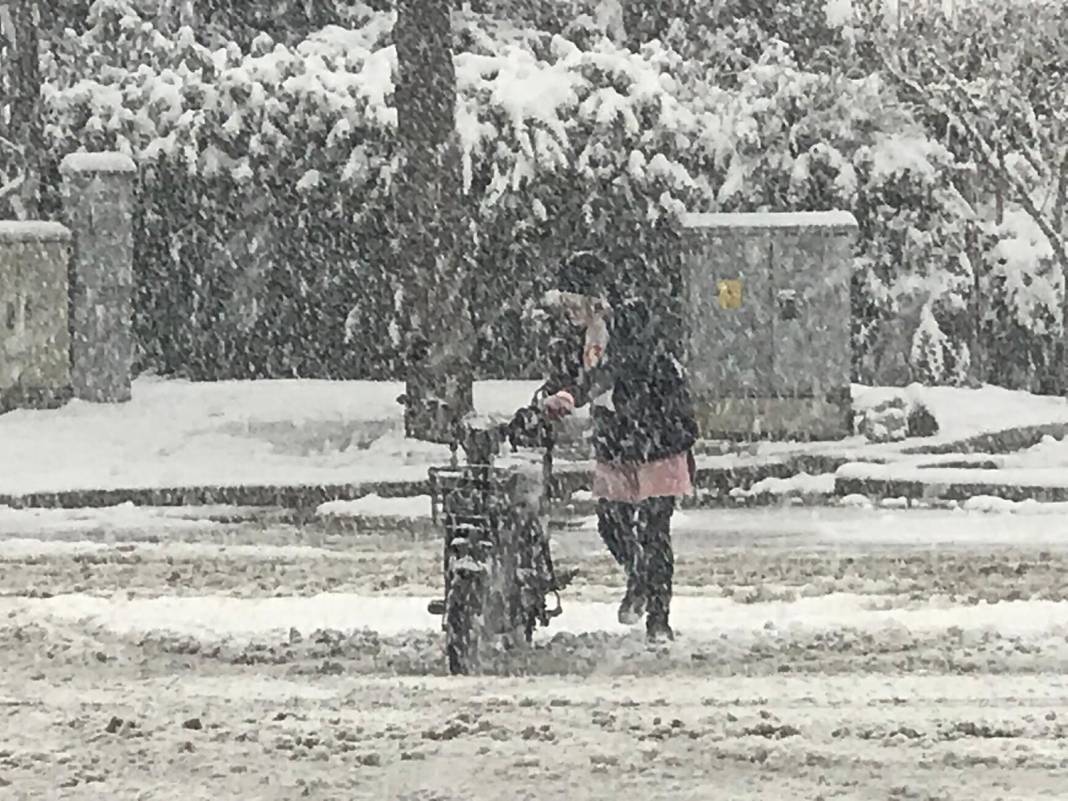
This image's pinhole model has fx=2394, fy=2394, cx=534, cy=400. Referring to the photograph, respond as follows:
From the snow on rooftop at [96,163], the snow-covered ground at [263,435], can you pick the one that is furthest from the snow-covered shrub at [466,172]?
the snow on rooftop at [96,163]

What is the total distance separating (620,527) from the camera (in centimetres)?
1079

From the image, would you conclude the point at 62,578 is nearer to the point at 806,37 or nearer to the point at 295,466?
the point at 295,466

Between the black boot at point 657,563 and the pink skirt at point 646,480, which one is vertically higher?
the pink skirt at point 646,480

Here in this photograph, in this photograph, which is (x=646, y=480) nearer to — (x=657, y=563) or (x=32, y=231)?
(x=657, y=563)

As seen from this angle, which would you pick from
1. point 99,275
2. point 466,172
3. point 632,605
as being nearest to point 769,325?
point 466,172

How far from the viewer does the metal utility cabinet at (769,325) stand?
67.4 ft

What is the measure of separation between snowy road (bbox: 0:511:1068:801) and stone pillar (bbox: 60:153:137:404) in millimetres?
5966

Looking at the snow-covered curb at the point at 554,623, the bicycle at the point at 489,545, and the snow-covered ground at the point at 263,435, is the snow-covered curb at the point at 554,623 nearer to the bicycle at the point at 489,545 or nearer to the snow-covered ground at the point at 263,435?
the bicycle at the point at 489,545

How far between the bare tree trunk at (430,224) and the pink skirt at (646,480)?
8.53 metres

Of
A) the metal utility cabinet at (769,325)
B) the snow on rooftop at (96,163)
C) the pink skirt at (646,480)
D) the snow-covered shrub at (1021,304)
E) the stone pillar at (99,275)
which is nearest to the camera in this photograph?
the pink skirt at (646,480)

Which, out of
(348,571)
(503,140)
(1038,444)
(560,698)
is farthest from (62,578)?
(503,140)

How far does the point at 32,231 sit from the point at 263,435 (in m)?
2.76

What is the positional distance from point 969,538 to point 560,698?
250 inches

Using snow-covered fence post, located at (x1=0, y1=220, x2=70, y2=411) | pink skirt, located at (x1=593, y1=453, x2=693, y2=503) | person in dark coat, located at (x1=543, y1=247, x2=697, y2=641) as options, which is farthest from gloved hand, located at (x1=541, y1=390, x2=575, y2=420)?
snow-covered fence post, located at (x1=0, y1=220, x2=70, y2=411)
